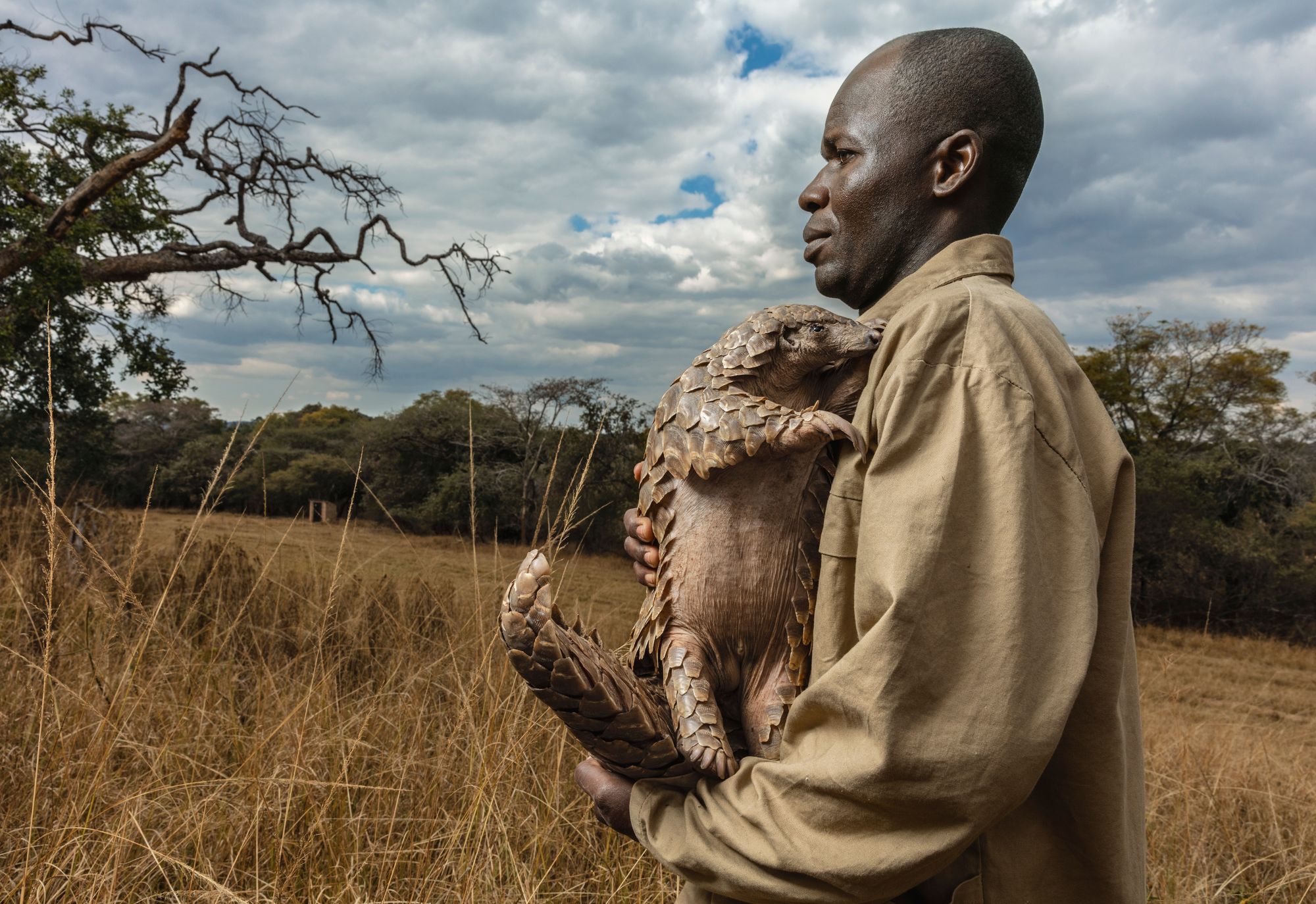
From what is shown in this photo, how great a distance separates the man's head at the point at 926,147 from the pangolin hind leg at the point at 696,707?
73cm

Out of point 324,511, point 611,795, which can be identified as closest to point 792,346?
point 611,795

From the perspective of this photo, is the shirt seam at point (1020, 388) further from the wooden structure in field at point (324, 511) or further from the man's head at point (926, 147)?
the wooden structure in field at point (324, 511)

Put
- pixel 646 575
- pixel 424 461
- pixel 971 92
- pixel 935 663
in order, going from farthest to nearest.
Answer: pixel 424 461, pixel 646 575, pixel 971 92, pixel 935 663

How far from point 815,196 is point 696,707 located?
3.03ft

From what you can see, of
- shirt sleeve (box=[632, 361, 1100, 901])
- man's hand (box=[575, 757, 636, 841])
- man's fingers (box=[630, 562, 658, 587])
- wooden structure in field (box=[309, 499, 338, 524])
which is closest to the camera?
shirt sleeve (box=[632, 361, 1100, 901])

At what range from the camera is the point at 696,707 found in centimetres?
125

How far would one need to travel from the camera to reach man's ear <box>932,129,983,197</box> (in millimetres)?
1354

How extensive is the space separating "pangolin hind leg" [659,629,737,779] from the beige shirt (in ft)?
0.18

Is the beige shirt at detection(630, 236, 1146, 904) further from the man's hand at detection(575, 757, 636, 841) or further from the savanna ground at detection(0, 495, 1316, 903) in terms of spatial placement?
the savanna ground at detection(0, 495, 1316, 903)

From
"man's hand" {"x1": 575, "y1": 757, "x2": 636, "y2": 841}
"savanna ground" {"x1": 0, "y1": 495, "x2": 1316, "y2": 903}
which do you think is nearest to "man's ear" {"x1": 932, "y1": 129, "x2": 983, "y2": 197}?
"man's hand" {"x1": 575, "y1": 757, "x2": 636, "y2": 841}

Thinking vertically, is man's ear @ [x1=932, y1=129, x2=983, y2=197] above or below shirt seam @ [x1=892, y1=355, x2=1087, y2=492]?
above

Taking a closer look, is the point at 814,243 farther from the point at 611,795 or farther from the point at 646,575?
the point at 611,795

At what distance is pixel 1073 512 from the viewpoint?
1.11 meters

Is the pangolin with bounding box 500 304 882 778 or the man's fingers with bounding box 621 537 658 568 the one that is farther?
the man's fingers with bounding box 621 537 658 568
